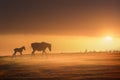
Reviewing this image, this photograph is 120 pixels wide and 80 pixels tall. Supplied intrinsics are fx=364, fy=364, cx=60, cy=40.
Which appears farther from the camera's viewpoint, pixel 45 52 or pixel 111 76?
pixel 45 52

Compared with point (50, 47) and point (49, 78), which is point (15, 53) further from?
point (49, 78)

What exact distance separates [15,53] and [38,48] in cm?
496

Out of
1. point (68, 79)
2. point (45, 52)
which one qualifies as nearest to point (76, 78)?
point (68, 79)

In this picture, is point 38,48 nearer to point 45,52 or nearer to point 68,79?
point 45,52

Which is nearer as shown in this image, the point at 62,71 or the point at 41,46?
the point at 62,71

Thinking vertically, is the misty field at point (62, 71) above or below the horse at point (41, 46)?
below

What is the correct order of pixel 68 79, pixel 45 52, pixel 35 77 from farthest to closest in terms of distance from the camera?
1. pixel 45 52
2. pixel 35 77
3. pixel 68 79

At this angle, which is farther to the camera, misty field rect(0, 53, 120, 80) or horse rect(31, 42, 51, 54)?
horse rect(31, 42, 51, 54)

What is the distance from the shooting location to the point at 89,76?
34500mm

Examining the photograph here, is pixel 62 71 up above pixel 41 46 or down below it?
below

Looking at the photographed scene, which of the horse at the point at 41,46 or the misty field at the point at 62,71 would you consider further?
the horse at the point at 41,46

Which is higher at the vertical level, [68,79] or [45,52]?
[45,52]

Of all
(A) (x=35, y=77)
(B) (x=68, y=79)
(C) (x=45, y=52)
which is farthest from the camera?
(C) (x=45, y=52)

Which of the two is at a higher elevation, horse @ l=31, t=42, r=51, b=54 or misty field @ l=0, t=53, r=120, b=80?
horse @ l=31, t=42, r=51, b=54
